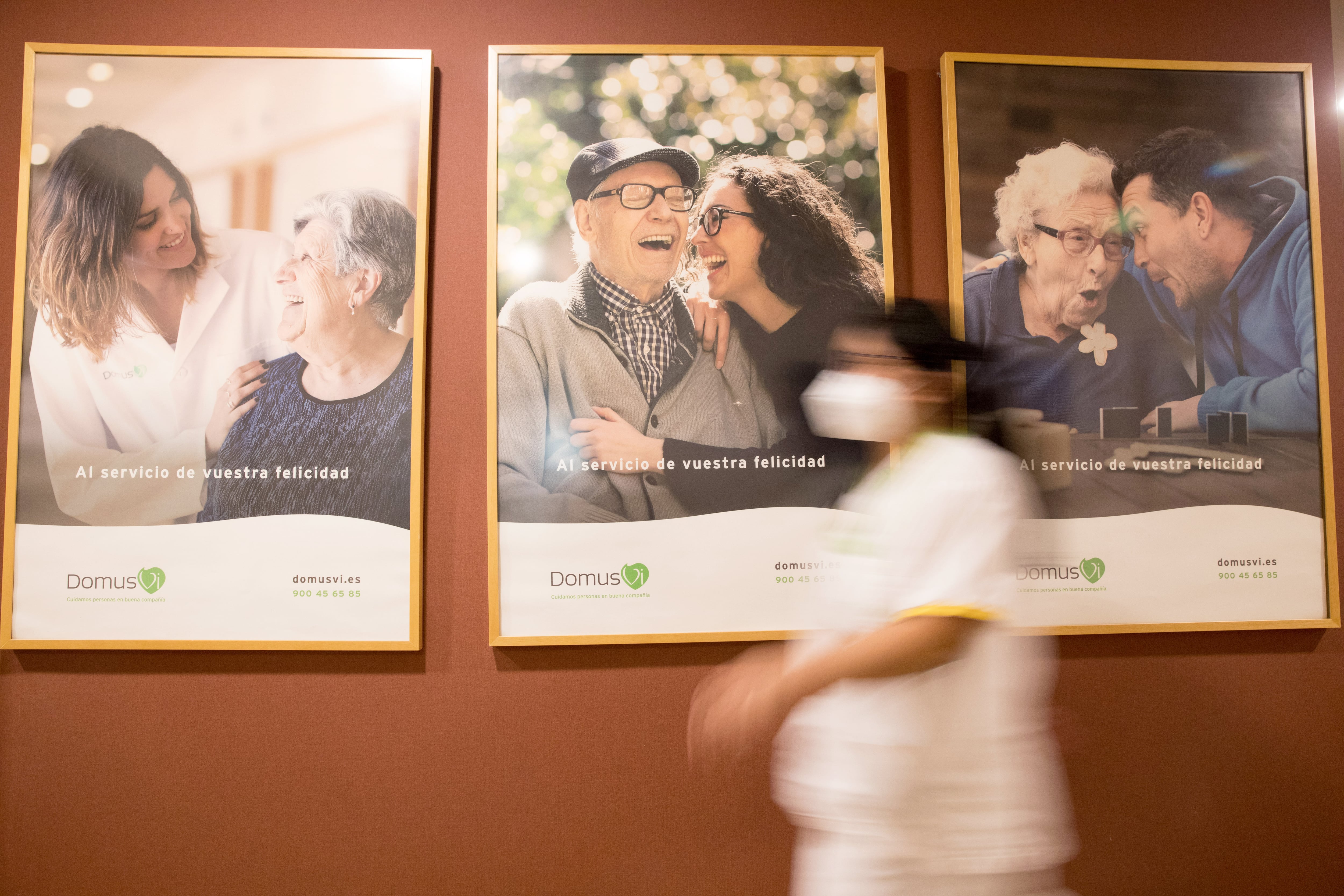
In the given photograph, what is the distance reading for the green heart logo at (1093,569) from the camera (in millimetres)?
1941

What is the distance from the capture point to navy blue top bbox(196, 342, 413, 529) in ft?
6.11

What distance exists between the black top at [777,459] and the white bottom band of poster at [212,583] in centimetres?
79

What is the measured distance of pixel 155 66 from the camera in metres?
1.91

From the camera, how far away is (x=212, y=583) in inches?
72.8

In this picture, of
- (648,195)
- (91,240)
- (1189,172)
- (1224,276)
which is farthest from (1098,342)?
(91,240)

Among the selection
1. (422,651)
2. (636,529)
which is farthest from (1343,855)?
(422,651)

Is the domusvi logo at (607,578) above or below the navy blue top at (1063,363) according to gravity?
below

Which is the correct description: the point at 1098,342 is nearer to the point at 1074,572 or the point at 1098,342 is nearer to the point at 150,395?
the point at 1074,572

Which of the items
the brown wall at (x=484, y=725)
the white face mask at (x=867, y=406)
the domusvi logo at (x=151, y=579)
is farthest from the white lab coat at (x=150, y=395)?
the white face mask at (x=867, y=406)

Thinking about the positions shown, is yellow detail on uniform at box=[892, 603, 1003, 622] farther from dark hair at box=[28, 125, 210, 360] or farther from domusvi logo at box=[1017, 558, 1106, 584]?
dark hair at box=[28, 125, 210, 360]

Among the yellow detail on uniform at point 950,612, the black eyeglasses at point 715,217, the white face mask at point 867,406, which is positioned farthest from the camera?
the black eyeglasses at point 715,217

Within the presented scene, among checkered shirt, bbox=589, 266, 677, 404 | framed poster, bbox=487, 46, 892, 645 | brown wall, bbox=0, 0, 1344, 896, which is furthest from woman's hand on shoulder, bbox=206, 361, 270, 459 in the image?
checkered shirt, bbox=589, 266, 677, 404

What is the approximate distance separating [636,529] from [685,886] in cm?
94

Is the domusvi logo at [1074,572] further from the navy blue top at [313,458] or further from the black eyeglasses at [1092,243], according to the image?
the navy blue top at [313,458]
